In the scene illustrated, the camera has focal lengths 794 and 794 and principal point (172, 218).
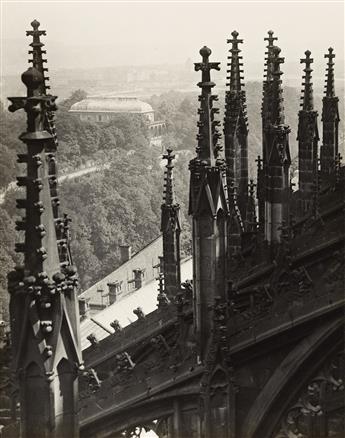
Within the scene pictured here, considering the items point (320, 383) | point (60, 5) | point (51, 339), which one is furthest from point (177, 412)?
point (60, 5)

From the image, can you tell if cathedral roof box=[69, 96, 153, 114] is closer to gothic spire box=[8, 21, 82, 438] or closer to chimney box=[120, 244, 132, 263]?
chimney box=[120, 244, 132, 263]

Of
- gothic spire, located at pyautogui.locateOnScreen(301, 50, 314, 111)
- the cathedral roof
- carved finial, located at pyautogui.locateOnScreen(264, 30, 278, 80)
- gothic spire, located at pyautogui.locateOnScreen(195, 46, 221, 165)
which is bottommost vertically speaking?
gothic spire, located at pyautogui.locateOnScreen(195, 46, 221, 165)

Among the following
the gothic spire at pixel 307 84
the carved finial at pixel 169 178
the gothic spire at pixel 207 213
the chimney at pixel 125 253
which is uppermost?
the chimney at pixel 125 253

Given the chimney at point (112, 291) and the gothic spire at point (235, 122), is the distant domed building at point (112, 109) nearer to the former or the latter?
the chimney at point (112, 291)

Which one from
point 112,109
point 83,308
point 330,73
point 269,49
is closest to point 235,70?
point 269,49

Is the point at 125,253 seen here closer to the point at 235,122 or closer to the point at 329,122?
the point at 329,122

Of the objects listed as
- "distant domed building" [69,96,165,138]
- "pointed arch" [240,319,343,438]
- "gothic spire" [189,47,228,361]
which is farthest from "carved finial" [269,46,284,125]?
"distant domed building" [69,96,165,138]

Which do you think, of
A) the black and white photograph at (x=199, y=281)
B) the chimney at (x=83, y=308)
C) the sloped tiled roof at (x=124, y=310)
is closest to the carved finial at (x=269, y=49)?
the black and white photograph at (x=199, y=281)
